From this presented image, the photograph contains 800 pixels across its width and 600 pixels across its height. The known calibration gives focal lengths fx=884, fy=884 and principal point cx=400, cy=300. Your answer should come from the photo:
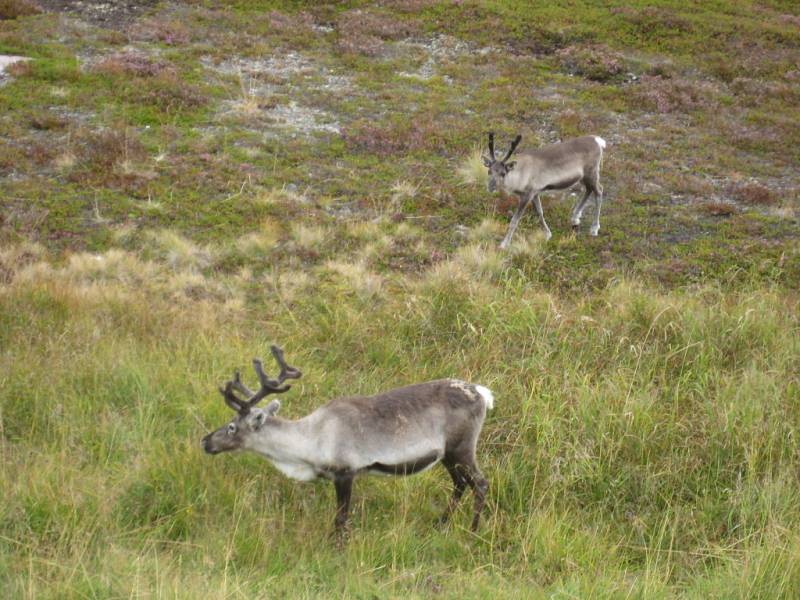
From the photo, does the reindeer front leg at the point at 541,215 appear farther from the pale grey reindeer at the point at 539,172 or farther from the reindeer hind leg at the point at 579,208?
the reindeer hind leg at the point at 579,208

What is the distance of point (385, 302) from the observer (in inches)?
446

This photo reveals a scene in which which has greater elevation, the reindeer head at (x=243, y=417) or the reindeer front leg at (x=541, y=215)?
the reindeer head at (x=243, y=417)

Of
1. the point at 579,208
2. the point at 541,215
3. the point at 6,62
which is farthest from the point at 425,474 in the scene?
the point at 6,62

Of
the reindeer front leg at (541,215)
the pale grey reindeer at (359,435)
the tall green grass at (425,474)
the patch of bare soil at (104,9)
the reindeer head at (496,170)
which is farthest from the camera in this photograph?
the patch of bare soil at (104,9)

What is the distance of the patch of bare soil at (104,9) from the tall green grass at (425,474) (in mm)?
14152

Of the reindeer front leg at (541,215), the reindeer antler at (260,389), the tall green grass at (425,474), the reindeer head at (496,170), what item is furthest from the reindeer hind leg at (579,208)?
the reindeer antler at (260,389)

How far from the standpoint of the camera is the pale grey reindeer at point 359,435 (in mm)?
7043

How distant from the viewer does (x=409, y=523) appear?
23.9 ft

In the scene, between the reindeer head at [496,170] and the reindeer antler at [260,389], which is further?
the reindeer head at [496,170]

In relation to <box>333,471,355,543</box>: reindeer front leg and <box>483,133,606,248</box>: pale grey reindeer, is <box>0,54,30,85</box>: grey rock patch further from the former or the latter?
<box>333,471,355,543</box>: reindeer front leg

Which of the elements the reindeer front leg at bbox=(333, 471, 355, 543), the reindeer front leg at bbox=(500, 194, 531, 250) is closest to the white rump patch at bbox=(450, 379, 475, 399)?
the reindeer front leg at bbox=(333, 471, 355, 543)

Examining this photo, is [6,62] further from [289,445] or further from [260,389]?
[289,445]

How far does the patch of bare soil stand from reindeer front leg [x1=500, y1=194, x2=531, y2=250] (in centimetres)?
1417

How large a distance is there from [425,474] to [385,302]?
12.2ft
